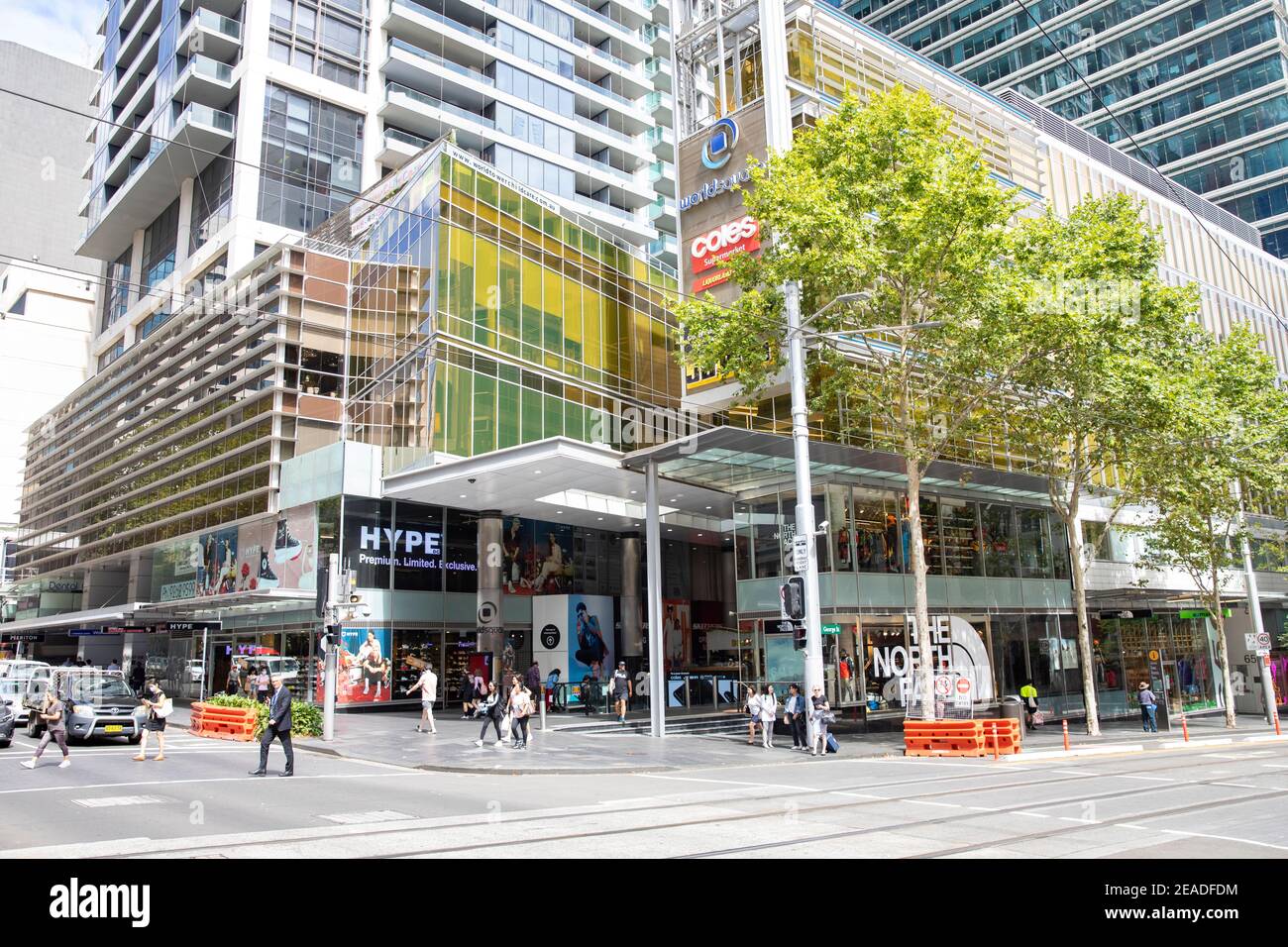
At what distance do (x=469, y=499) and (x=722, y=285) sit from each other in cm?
1285

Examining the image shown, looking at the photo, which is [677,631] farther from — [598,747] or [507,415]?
[598,747]

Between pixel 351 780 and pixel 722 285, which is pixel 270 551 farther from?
pixel 351 780

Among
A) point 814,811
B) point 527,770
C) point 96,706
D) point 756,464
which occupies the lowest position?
point 527,770

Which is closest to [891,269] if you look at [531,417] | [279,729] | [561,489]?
[561,489]

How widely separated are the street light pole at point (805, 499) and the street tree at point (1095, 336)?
6438mm

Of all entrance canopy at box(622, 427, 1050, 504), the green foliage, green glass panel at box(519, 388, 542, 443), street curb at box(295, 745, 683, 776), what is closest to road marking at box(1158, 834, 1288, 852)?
street curb at box(295, 745, 683, 776)

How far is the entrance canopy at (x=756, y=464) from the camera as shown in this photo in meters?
26.1

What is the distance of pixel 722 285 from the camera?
35.8 meters

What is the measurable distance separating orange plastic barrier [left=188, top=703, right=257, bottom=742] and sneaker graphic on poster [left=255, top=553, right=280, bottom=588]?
11.7 meters

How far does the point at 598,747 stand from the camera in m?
23.1

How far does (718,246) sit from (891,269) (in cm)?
1291

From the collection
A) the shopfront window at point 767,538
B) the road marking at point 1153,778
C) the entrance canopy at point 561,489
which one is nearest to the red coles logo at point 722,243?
the entrance canopy at point 561,489

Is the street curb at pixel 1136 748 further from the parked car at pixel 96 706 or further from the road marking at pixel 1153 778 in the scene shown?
the parked car at pixel 96 706
